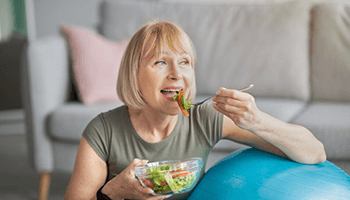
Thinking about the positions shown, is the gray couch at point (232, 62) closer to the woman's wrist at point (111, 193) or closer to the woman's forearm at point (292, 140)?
the woman's forearm at point (292, 140)

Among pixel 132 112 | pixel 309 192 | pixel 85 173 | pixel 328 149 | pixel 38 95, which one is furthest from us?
pixel 38 95

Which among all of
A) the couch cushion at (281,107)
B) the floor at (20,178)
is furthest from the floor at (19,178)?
the couch cushion at (281,107)

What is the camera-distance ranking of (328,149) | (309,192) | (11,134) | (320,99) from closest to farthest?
(309,192) → (328,149) → (320,99) → (11,134)

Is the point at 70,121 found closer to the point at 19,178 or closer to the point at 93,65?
the point at 93,65

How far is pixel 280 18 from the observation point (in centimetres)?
286

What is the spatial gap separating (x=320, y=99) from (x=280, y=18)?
1.88ft

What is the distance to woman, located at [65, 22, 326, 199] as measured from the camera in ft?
4.29

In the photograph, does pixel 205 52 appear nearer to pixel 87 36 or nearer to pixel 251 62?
pixel 251 62

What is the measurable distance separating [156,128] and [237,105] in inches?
15.0

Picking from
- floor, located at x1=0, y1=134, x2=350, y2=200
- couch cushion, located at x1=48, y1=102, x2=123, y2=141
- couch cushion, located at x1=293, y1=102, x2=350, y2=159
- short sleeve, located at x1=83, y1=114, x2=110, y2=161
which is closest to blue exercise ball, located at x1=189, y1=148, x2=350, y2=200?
short sleeve, located at x1=83, y1=114, x2=110, y2=161

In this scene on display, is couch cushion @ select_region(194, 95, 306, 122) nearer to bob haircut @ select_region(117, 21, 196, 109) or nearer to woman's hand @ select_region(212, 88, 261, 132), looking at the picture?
bob haircut @ select_region(117, 21, 196, 109)

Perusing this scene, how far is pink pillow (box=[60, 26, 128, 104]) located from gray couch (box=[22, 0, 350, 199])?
0.08 meters

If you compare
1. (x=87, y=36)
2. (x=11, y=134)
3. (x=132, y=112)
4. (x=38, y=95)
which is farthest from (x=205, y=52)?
(x=11, y=134)

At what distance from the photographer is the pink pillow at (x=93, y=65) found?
2.73m
